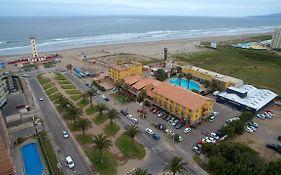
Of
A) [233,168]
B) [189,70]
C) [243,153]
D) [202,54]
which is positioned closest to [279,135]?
[243,153]

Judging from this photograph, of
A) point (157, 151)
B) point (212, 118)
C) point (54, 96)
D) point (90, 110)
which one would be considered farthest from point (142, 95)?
point (54, 96)

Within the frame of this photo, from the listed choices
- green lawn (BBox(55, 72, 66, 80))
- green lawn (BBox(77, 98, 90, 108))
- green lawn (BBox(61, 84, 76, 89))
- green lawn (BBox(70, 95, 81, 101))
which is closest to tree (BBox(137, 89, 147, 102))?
green lawn (BBox(77, 98, 90, 108))

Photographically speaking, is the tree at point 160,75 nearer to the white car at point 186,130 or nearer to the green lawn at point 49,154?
the white car at point 186,130

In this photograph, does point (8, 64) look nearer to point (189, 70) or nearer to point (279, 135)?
point (189, 70)

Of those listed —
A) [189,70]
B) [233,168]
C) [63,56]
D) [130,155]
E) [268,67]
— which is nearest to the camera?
[233,168]

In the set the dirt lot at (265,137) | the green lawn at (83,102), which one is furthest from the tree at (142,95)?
the dirt lot at (265,137)

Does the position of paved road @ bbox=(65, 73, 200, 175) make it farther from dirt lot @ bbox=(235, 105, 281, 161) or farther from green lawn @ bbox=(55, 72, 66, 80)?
green lawn @ bbox=(55, 72, 66, 80)
